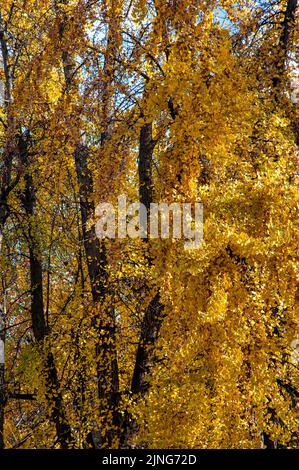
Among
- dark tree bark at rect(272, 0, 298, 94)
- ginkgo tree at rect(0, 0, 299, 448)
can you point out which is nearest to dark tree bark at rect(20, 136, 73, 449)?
ginkgo tree at rect(0, 0, 299, 448)

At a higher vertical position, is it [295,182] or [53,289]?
[295,182]

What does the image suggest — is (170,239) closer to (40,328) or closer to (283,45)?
(283,45)

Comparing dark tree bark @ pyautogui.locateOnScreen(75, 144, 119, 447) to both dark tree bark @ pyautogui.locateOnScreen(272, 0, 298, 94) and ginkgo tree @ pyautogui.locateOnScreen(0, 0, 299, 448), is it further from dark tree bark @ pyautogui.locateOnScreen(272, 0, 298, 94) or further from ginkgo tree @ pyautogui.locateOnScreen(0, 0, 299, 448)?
dark tree bark @ pyautogui.locateOnScreen(272, 0, 298, 94)

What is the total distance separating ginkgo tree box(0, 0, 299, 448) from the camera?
20.5 ft

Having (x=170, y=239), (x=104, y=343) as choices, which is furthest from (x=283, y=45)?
(x=104, y=343)

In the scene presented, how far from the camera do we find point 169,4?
287 inches

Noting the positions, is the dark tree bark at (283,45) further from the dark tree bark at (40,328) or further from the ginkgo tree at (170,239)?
the dark tree bark at (40,328)

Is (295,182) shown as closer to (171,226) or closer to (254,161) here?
(254,161)

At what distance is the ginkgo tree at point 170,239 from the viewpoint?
6262 mm

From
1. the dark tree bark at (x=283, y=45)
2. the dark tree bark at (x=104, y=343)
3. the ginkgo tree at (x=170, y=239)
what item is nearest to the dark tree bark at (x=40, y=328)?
the ginkgo tree at (x=170, y=239)

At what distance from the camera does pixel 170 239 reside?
6.39 meters
